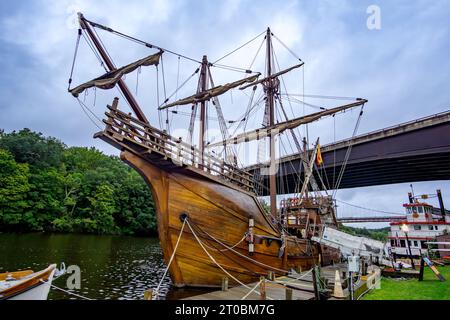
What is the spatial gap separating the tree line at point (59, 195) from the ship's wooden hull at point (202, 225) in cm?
3568

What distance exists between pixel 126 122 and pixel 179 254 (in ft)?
17.8

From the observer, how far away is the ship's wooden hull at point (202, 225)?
10141mm

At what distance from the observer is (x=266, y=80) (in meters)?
22.6

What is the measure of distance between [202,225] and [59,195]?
135 ft

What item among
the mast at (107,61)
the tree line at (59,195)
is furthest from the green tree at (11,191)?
the mast at (107,61)

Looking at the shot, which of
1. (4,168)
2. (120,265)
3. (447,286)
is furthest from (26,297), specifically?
(4,168)

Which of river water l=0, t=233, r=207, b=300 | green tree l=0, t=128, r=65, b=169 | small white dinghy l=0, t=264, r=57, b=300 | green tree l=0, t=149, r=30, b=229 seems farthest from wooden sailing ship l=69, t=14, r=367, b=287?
green tree l=0, t=128, r=65, b=169

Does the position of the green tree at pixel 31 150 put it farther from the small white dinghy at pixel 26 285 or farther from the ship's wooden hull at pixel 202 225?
the small white dinghy at pixel 26 285

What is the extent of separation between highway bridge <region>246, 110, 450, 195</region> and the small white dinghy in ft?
81.9

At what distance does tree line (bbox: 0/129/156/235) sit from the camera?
35.7 m

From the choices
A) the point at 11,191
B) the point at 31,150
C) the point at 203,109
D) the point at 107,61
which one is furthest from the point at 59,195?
the point at 107,61

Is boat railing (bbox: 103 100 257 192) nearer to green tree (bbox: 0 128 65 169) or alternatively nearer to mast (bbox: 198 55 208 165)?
mast (bbox: 198 55 208 165)
